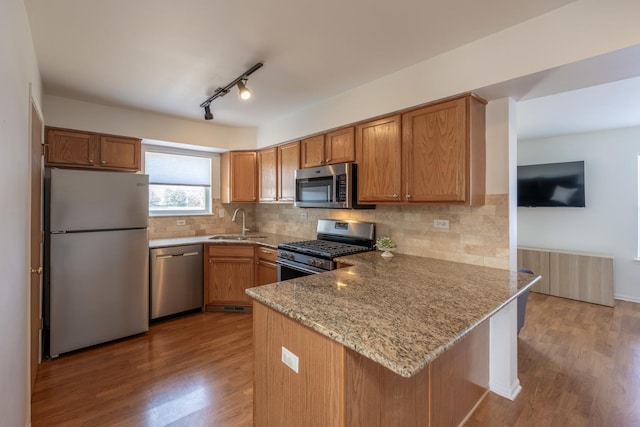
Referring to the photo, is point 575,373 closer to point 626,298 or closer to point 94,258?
point 626,298

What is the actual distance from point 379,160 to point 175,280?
8.88 feet

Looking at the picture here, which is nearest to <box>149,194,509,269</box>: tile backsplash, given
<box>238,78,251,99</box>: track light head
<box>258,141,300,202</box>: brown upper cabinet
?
<box>258,141,300,202</box>: brown upper cabinet

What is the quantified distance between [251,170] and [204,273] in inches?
60.5

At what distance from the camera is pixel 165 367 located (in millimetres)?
2488

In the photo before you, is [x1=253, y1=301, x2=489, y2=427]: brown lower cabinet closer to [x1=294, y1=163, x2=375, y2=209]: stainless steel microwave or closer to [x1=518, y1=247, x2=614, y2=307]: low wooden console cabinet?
[x1=294, y1=163, x2=375, y2=209]: stainless steel microwave

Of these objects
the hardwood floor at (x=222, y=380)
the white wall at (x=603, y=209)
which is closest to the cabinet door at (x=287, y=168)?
the hardwood floor at (x=222, y=380)

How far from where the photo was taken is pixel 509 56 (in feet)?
6.01

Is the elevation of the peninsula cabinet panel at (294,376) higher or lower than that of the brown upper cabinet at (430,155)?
lower

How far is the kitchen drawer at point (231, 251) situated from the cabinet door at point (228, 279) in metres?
0.05

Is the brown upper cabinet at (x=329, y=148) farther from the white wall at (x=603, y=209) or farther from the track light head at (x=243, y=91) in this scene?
the white wall at (x=603, y=209)

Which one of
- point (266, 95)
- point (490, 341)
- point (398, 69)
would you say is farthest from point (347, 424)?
point (266, 95)

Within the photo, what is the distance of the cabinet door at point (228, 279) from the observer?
3680 mm

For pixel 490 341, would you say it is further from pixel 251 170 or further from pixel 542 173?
pixel 542 173

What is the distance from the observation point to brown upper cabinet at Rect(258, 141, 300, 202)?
11.8ft
